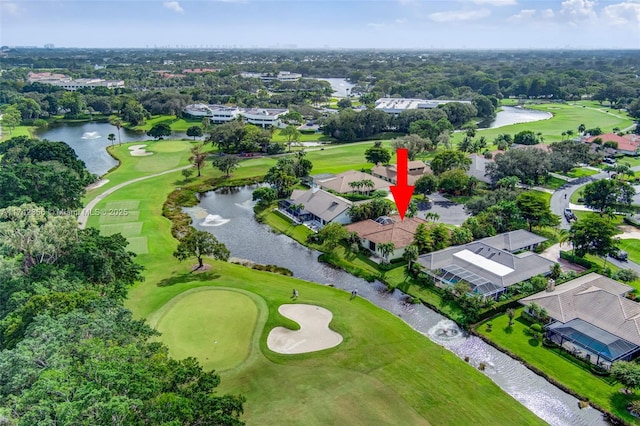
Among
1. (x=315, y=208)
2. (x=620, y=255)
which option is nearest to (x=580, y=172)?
(x=620, y=255)

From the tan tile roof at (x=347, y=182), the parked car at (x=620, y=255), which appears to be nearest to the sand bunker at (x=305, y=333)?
the tan tile roof at (x=347, y=182)

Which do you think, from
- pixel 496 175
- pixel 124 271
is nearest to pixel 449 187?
pixel 496 175

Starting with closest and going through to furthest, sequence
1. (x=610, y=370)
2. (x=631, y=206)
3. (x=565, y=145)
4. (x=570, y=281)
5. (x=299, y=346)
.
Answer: (x=610, y=370)
(x=299, y=346)
(x=570, y=281)
(x=631, y=206)
(x=565, y=145)

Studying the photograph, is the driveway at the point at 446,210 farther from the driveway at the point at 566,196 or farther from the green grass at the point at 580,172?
the green grass at the point at 580,172

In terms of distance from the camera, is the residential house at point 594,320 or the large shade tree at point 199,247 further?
the large shade tree at point 199,247

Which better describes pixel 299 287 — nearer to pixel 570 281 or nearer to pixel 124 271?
pixel 124 271
